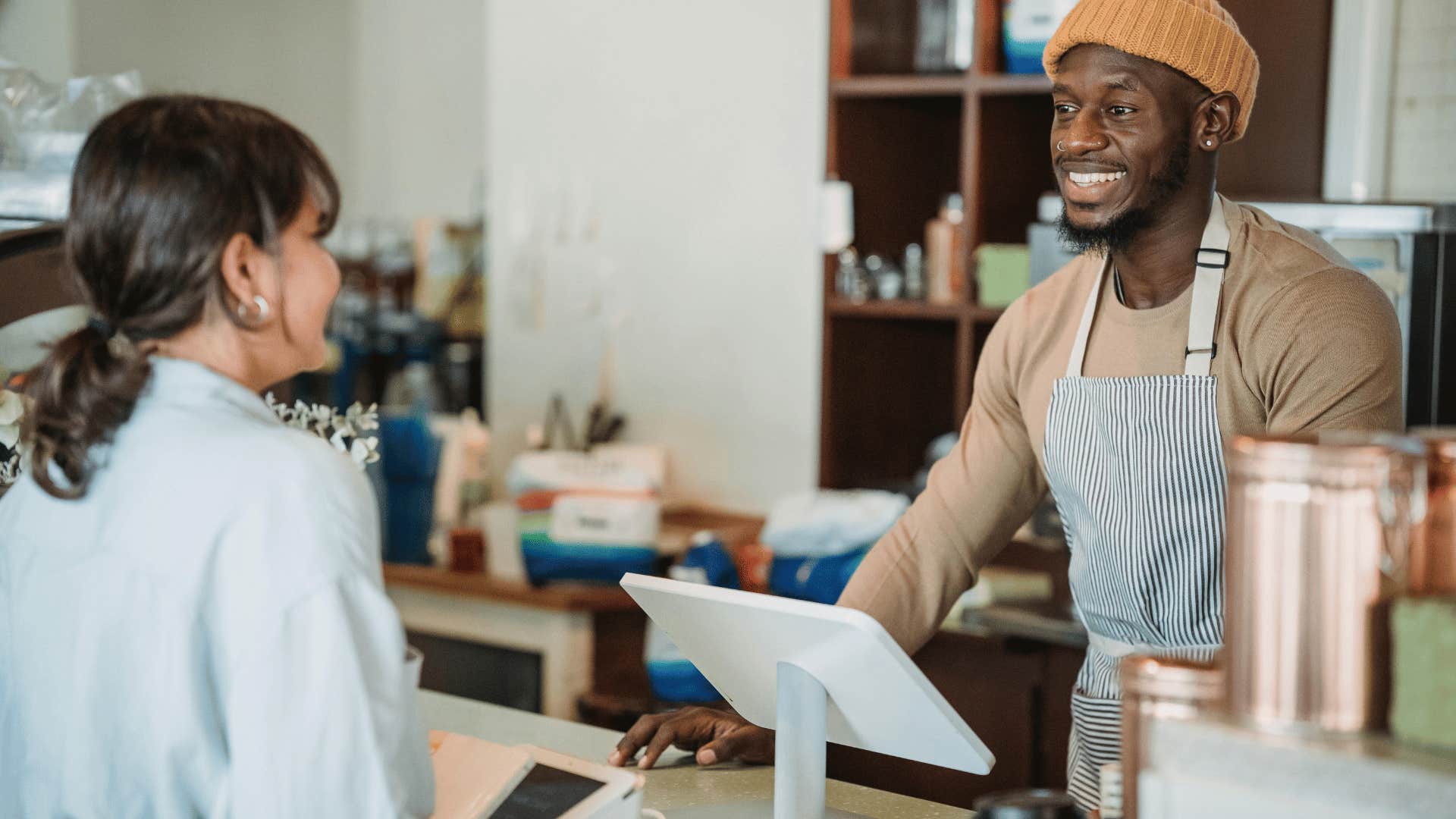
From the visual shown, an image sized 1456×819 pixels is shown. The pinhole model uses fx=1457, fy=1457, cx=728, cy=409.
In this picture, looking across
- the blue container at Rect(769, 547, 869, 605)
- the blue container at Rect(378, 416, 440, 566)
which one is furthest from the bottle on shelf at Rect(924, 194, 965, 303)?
the blue container at Rect(378, 416, 440, 566)

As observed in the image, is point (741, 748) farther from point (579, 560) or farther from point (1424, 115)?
point (1424, 115)

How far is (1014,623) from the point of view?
2662 mm

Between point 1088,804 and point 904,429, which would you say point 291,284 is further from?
point 904,429

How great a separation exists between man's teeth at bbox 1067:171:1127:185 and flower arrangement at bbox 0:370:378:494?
0.84m

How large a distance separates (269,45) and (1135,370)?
13.6ft

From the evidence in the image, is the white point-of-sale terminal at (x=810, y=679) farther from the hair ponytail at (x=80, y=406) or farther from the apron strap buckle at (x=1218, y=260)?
the apron strap buckle at (x=1218, y=260)

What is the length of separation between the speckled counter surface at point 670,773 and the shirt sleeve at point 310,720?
0.61 metres

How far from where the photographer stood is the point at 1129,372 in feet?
5.69

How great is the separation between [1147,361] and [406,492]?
2.19m

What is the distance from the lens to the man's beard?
1670 mm

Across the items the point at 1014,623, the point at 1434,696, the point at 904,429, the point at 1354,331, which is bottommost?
the point at 1014,623

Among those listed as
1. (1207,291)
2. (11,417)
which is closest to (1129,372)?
(1207,291)

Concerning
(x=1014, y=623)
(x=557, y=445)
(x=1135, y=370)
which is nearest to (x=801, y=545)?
(x=1014, y=623)

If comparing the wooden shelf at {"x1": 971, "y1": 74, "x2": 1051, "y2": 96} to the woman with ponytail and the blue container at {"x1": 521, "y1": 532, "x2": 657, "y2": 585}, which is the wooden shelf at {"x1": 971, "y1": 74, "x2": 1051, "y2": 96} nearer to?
the blue container at {"x1": 521, "y1": 532, "x2": 657, "y2": 585}
